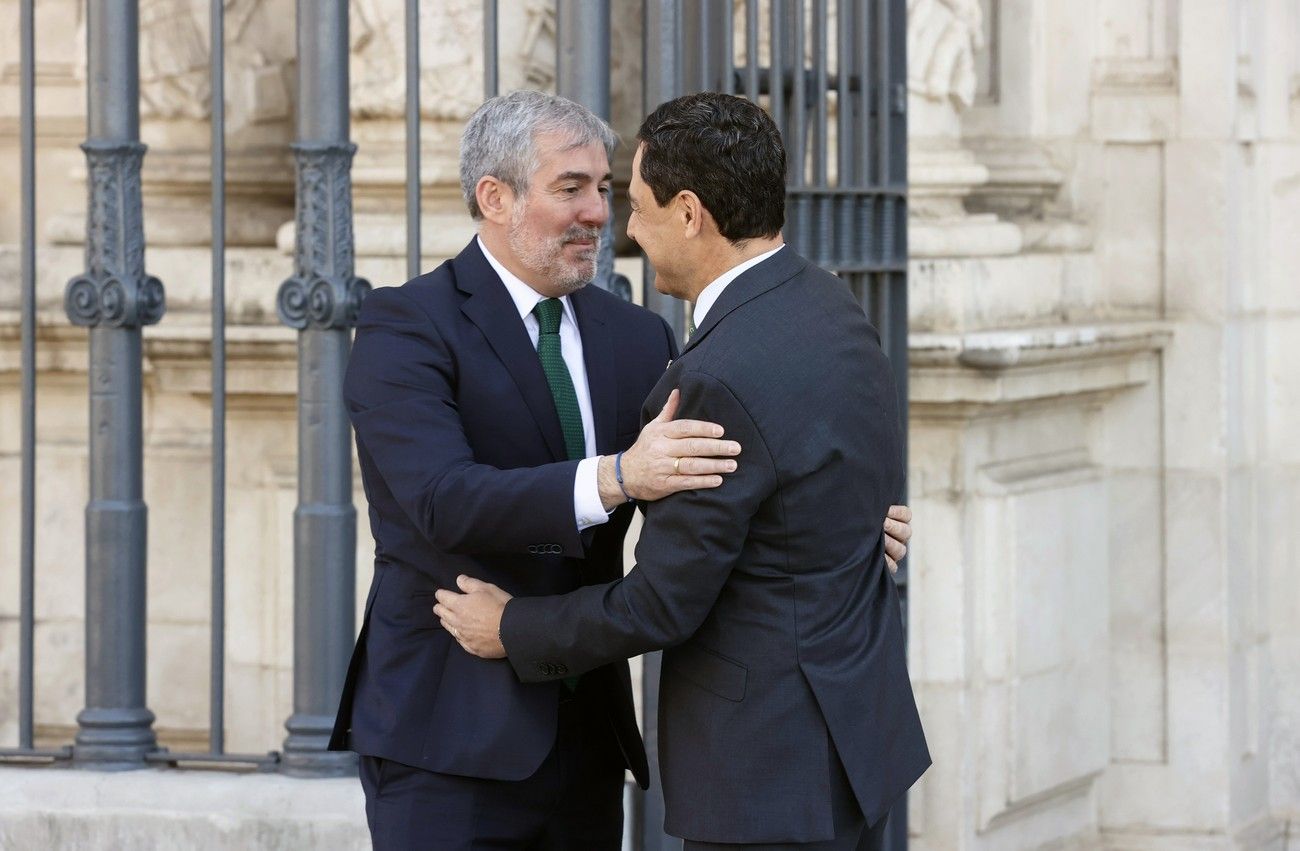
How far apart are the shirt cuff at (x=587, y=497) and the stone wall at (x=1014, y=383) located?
2572mm

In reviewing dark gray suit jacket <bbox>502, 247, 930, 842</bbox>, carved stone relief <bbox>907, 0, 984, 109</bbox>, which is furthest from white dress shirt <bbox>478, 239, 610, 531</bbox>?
carved stone relief <bbox>907, 0, 984, 109</bbox>

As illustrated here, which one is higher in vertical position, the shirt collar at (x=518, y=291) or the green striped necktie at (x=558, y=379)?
the shirt collar at (x=518, y=291)

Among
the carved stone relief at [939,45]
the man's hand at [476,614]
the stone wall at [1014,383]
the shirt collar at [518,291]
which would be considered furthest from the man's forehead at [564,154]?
the carved stone relief at [939,45]

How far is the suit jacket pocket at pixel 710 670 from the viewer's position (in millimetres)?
2574

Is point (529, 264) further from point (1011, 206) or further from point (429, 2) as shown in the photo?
point (1011, 206)

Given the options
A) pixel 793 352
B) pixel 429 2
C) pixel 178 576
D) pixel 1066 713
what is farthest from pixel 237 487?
pixel 793 352

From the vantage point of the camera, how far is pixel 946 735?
5.32 metres

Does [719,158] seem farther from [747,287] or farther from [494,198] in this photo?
[494,198]

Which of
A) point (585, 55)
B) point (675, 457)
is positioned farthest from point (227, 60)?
point (675, 457)

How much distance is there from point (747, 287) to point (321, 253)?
4.95 feet

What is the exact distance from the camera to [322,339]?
3896 millimetres

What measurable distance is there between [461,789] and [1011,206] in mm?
3406

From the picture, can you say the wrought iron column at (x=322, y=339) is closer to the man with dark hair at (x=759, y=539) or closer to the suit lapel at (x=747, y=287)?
the man with dark hair at (x=759, y=539)

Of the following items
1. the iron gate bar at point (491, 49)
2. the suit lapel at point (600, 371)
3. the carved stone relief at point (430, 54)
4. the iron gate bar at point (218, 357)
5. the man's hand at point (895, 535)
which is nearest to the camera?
the man's hand at point (895, 535)
